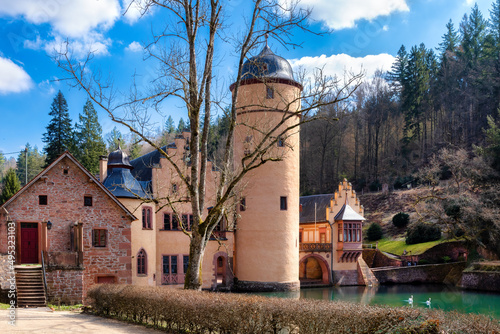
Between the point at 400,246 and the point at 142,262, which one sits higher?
the point at 142,262

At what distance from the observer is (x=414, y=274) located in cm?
3891

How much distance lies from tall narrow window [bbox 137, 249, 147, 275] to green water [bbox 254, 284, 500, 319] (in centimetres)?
748

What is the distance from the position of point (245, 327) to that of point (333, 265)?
28847 mm

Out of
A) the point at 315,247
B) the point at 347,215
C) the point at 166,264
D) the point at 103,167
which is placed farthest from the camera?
the point at 347,215

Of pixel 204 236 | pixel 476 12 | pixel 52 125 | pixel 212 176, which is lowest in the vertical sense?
pixel 204 236

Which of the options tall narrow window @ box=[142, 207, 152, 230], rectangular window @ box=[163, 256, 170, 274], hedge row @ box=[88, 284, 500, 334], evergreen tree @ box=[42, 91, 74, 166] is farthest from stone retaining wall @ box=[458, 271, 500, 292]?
evergreen tree @ box=[42, 91, 74, 166]

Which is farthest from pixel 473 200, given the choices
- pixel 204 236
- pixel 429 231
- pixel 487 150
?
pixel 204 236

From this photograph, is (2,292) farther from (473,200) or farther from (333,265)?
(473,200)

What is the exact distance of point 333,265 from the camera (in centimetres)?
3788

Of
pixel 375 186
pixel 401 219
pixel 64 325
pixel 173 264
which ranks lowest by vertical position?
pixel 173 264

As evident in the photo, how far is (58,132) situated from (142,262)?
25711 millimetres

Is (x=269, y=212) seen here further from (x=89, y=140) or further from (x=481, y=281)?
(x=89, y=140)

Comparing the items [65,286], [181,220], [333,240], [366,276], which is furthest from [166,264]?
[366,276]

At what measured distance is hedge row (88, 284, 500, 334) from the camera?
27.4 feet
